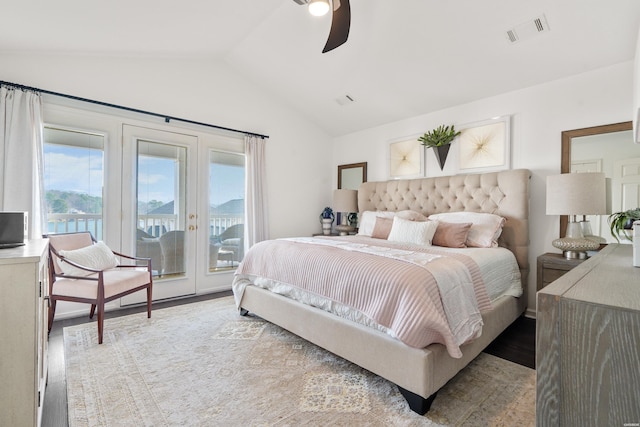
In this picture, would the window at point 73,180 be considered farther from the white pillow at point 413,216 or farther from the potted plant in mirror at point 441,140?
the potted plant in mirror at point 441,140

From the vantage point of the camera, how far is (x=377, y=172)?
489cm

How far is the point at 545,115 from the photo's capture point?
3.21 m

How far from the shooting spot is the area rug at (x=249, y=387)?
1669 mm

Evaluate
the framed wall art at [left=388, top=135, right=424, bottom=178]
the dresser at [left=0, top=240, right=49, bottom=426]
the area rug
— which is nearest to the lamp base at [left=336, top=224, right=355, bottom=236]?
the framed wall art at [left=388, top=135, right=424, bottom=178]

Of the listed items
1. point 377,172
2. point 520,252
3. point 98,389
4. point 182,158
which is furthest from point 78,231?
point 520,252

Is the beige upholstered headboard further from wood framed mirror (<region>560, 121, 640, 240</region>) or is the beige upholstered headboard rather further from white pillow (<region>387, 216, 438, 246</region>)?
white pillow (<region>387, 216, 438, 246</region>)

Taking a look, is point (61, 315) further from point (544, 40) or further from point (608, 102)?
point (608, 102)

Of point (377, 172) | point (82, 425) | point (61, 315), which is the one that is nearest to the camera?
point (82, 425)

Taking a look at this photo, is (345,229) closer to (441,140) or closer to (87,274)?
(441,140)

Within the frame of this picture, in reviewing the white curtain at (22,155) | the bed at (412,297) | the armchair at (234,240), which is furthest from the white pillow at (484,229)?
the white curtain at (22,155)

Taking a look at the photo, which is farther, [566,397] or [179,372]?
[179,372]

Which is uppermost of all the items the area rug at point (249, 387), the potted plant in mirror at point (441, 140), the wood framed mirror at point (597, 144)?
the potted plant in mirror at point (441, 140)

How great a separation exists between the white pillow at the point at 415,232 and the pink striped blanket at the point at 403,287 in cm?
83

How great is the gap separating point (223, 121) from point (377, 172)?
251cm
